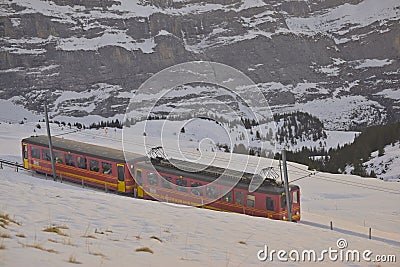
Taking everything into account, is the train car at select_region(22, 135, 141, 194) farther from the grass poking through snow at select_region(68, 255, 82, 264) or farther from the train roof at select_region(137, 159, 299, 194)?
the grass poking through snow at select_region(68, 255, 82, 264)

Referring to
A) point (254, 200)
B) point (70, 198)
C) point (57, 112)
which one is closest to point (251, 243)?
point (70, 198)

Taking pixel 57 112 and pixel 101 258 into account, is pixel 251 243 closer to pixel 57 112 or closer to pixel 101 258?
pixel 101 258

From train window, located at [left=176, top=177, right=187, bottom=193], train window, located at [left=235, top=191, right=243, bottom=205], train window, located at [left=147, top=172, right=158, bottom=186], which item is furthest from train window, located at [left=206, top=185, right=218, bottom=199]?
train window, located at [left=147, top=172, right=158, bottom=186]

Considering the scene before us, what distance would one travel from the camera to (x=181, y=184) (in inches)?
870

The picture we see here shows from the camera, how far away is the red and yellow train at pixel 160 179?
2038cm

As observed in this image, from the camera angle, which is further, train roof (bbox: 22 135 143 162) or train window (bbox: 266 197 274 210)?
train roof (bbox: 22 135 143 162)

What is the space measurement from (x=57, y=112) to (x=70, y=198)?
292 ft

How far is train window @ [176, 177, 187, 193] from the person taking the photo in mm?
21922

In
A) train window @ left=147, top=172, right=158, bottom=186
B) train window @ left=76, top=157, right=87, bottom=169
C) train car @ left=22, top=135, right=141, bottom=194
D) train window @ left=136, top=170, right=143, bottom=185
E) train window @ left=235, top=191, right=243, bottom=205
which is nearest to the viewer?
train window @ left=235, top=191, right=243, bottom=205

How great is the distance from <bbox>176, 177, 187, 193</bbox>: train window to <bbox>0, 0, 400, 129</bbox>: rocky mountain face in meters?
81.7

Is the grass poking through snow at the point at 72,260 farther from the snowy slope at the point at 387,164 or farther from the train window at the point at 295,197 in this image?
the snowy slope at the point at 387,164

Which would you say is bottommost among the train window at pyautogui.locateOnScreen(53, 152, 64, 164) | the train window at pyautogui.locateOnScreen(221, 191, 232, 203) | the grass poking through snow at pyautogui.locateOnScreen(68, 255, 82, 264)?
the train window at pyautogui.locateOnScreen(221, 191, 232, 203)

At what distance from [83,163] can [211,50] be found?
10887 centimetres

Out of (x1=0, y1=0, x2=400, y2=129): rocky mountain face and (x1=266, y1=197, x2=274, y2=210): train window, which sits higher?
(x1=0, y1=0, x2=400, y2=129): rocky mountain face
